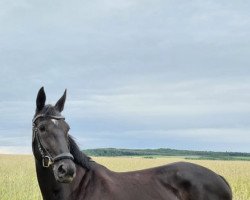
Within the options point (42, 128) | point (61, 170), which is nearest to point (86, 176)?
point (61, 170)

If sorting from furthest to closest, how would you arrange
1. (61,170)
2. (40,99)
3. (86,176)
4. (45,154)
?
1. (86,176)
2. (40,99)
3. (45,154)
4. (61,170)

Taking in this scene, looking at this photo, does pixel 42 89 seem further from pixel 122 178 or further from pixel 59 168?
pixel 122 178

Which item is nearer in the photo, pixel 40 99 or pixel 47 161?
pixel 47 161

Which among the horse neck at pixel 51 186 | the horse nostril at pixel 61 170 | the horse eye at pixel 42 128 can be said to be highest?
the horse eye at pixel 42 128

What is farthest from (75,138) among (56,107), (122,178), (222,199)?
(222,199)

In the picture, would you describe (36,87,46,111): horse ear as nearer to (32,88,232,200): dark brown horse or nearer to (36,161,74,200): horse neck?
(32,88,232,200): dark brown horse

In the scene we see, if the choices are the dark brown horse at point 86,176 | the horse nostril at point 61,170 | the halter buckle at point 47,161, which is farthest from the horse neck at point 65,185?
the horse nostril at point 61,170

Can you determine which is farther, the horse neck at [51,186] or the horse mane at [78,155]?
the horse mane at [78,155]

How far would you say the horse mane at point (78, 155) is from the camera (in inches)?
266

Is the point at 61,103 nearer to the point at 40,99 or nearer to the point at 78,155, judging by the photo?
the point at 40,99

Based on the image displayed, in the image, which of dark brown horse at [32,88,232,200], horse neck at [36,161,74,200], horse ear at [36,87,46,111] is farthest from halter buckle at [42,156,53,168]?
horse ear at [36,87,46,111]

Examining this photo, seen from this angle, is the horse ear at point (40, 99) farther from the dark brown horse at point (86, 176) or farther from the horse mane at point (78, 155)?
the horse mane at point (78, 155)

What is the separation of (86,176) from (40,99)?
4.32 ft

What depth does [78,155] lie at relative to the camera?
6.82 metres
